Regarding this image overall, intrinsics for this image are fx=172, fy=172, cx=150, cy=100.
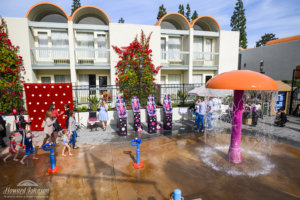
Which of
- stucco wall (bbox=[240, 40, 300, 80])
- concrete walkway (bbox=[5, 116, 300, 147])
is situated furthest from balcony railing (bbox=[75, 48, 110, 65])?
stucco wall (bbox=[240, 40, 300, 80])

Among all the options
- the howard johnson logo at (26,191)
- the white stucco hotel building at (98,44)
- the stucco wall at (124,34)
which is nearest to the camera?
the howard johnson logo at (26,191)

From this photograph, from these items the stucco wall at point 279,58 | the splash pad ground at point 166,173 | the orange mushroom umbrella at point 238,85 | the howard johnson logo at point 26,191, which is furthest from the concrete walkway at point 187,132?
the stucco wall at point 279,58

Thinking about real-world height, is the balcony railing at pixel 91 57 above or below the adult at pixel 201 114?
above

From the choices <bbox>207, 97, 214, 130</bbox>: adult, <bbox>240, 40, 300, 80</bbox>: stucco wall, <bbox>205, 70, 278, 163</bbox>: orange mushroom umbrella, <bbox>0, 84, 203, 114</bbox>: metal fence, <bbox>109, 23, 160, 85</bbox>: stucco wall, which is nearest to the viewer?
<bbox>205, 70, 278, 163</bbox>: orange mushroom umbrella

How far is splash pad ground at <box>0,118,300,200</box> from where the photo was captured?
4.49 m

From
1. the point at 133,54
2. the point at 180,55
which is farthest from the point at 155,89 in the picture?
the point at 180,55

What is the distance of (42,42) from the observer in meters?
13.7

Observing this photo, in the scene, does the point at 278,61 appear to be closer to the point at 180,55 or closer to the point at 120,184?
the point at 180,55

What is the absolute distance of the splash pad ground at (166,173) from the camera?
177 inches

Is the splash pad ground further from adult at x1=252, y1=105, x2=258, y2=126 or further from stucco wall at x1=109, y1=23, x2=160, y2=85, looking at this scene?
stucco wall at x1=109, y1=23, x2=160, y2=85

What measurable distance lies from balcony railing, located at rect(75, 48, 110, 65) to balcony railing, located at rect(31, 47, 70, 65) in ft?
2.97

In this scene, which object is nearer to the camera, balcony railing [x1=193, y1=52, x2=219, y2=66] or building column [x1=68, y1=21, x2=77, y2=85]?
building column [x1=68, y1=21, x2=77, y2=85]

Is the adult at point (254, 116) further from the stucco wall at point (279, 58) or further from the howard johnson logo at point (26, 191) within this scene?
the stucco wall at point (279, 58)

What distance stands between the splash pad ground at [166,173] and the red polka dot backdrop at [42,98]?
3.44 metres
